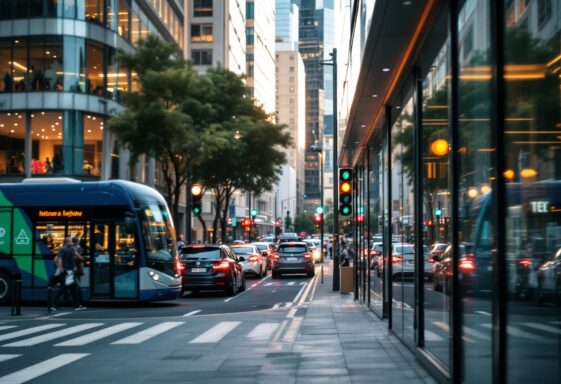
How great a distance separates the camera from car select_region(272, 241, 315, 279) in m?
39.6

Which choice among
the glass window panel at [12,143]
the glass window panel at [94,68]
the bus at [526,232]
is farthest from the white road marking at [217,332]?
the glass window panel at [94,68]

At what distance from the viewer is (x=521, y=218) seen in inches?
231

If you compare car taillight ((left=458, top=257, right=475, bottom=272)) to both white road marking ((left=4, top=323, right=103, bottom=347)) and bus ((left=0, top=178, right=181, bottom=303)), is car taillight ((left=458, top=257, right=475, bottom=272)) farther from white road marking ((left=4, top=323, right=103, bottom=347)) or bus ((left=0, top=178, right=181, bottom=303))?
bus ((left=0, top=178, right=181, bottom=303))

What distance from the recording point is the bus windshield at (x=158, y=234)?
2362cm

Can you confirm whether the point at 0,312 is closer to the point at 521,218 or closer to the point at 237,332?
the point at 237,332

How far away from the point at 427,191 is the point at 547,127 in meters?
5.88

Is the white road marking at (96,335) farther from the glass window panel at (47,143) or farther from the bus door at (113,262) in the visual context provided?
the glass window panel at (47,143)

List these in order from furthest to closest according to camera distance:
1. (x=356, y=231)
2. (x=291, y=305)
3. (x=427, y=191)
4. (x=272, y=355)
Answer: (x=356, y=231) < (x=291, y=305) < (x=272, y=355) < (x=427, y=191)

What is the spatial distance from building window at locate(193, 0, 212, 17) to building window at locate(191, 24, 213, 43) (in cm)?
124

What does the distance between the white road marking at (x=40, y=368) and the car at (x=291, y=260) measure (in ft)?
88.1

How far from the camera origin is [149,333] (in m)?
16.2

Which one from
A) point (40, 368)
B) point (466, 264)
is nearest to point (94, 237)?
point (40, 368)

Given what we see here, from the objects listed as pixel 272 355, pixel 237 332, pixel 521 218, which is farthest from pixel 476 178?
pixel 237 332

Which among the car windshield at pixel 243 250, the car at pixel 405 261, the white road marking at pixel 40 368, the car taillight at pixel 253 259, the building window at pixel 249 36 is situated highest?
the building window at pixel 249 36
